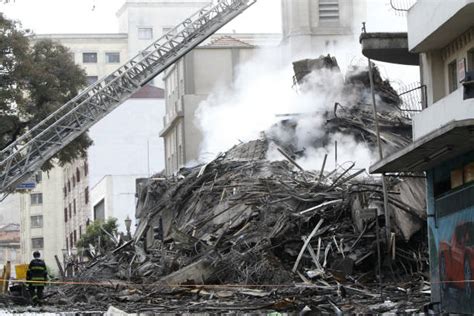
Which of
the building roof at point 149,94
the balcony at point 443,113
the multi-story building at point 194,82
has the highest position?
the building roof at point 149,94

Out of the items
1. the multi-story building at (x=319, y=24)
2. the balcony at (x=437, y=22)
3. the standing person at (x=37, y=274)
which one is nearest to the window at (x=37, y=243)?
the multi-story building at (x=319, y=24)

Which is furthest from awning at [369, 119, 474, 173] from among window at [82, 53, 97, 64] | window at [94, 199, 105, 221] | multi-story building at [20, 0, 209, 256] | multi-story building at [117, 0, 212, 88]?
window at [82, 53, 97, 64]

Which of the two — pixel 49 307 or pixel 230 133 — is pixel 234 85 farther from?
pixel 49 307

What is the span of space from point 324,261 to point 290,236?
68.0 inches

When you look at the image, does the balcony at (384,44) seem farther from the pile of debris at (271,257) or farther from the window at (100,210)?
the window at (100,210)

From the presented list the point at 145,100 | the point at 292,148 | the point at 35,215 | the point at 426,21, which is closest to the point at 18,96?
the point at 292,148

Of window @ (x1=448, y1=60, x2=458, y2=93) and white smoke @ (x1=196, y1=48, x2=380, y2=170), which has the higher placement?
white smoke @ (x1=196, y1=48, x2=380, y2=170)

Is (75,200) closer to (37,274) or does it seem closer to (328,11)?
(328,11)

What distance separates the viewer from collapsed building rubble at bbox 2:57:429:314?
28.6m

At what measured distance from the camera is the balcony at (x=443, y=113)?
2400cm

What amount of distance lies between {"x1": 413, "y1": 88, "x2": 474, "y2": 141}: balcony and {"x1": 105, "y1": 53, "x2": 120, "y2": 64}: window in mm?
98570

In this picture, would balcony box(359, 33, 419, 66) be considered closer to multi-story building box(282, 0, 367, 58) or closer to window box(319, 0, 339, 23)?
multi-story building box(282, 0, 367, 58)

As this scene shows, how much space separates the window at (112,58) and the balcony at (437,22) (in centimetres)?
9883

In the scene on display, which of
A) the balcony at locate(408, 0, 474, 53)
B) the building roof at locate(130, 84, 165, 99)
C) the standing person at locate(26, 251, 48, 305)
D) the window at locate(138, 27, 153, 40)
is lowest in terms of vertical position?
the standing person at locate(26, 251, 48, 305)
